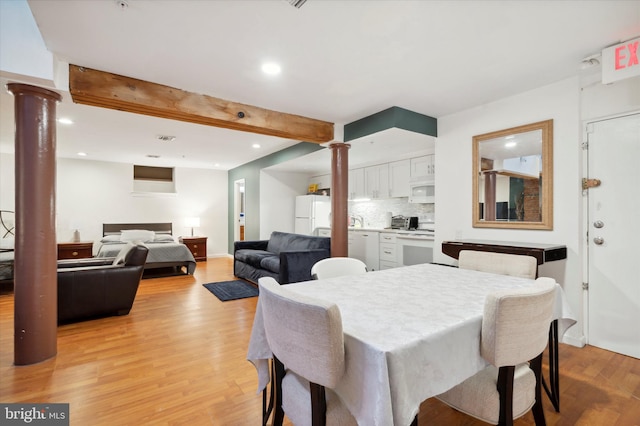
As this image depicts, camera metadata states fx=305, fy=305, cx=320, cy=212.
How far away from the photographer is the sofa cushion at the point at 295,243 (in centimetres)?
462

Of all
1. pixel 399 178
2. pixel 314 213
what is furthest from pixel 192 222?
pixel 399 178

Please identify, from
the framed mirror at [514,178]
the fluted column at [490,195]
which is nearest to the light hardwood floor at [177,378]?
the framed mirror at [514,178]

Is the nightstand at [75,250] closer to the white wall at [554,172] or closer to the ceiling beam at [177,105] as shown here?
the ceiling beam at [177,105]

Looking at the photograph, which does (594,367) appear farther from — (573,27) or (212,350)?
(212,350)

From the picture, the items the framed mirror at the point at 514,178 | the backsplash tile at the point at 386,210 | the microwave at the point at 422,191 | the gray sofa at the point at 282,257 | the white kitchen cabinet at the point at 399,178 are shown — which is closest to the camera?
the framed mirror at the point at 514,178

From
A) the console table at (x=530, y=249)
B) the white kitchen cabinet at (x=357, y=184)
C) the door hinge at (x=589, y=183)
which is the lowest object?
the console table at (x=530, y=249)

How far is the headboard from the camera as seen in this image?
7.04 m

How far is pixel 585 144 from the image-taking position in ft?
9.14

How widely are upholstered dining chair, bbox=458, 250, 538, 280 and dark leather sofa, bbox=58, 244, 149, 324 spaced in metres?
3.55

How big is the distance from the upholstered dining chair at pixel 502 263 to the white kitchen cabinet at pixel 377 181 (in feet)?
10.5

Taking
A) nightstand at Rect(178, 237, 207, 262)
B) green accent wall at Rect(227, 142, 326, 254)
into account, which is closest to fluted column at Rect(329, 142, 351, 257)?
green accent wall at Rect(227, 142, 326, 254)

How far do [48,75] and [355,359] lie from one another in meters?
3.04

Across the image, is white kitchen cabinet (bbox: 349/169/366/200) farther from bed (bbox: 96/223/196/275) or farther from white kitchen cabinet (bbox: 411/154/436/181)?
bed (bbox: 96/223/196/275)
